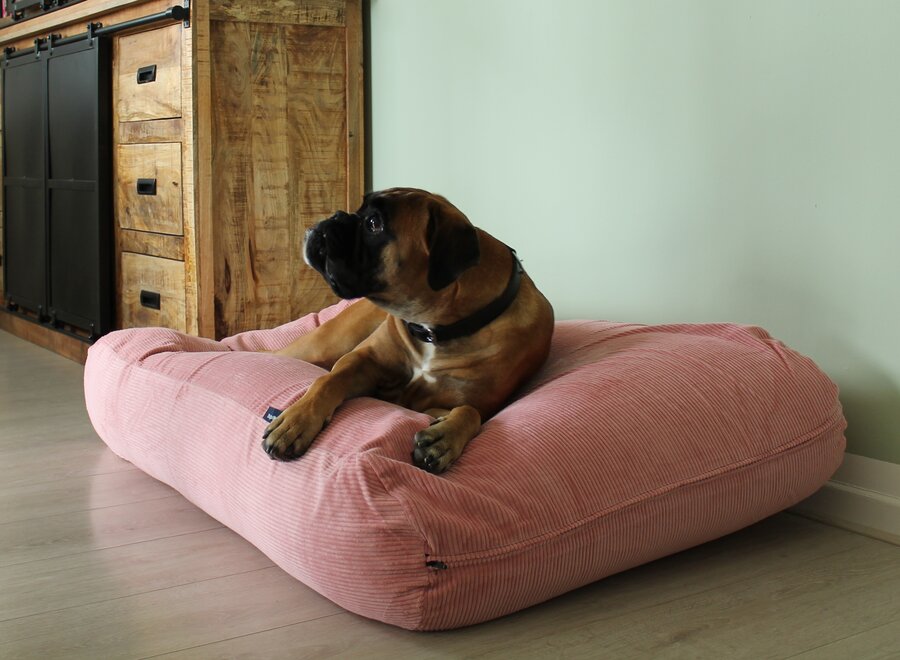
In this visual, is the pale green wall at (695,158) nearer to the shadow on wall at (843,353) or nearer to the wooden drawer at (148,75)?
the shadow on wall at (843,353)

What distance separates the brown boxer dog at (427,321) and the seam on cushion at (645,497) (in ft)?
0.63

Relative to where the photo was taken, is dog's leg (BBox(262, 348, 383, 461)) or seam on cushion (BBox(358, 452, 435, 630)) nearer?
seam on cushion (BBox(358, 452, 435, 630))

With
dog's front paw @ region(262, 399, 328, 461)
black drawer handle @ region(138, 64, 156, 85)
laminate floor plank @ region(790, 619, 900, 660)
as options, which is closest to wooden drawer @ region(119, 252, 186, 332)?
black drawer handle @ region(138, 64, 156, 85)

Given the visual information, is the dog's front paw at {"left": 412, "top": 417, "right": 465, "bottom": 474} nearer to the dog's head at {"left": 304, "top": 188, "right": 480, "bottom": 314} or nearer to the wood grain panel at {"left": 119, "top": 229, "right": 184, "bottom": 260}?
the dog's head at {"left": 304, "top": 188, "right": 480, "bottom": 314}

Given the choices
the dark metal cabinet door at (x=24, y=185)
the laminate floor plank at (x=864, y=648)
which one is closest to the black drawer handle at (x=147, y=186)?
the dark metal cabinet door at (x=24, y=185)

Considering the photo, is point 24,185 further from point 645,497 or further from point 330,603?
point 645,497

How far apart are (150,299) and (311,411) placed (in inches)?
80.0

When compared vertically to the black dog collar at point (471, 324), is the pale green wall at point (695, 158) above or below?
above

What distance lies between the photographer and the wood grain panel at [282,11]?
135 inches

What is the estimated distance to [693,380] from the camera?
2.07 m

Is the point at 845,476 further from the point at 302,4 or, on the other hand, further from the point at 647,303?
the point at 302,4

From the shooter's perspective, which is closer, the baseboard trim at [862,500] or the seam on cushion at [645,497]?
the seam on cushion at [645,497]

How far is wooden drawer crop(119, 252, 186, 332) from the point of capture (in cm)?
361

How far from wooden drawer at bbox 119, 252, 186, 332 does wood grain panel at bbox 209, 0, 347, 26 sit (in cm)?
86
